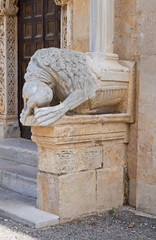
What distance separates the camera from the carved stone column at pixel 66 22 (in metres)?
5.51

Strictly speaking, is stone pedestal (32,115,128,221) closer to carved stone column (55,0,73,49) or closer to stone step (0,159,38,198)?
stone step (0,159,38,198)

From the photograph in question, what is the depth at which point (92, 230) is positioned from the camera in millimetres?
3885

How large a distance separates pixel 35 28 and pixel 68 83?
3008 mm

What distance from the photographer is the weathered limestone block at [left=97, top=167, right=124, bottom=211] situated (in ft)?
14.2

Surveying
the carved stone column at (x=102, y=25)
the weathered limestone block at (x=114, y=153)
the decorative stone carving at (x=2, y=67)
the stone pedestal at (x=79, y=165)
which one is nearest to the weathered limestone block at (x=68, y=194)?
the stone pedestal at (x=79, y=165)

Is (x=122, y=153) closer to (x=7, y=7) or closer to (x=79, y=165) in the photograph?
(x=79, y=165)

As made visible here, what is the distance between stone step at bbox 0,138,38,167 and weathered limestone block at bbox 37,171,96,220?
1.42 meters

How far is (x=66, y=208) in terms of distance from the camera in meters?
4.02

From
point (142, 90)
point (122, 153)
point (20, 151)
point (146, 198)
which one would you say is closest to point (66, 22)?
point (20, 151)

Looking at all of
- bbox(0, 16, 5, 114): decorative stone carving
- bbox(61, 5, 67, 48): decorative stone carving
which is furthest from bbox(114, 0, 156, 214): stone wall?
bbox(0, 16, 5, 114): decorative stone carving

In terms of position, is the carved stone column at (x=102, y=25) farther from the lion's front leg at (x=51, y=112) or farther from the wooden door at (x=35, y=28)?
the wooden door at (x=35, y=28)

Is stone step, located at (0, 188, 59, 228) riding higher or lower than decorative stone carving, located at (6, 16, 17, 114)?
lower

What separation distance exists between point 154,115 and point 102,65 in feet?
2.36

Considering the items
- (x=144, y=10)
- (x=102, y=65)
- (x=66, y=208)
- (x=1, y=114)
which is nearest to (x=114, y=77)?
(x=102, y=65)
